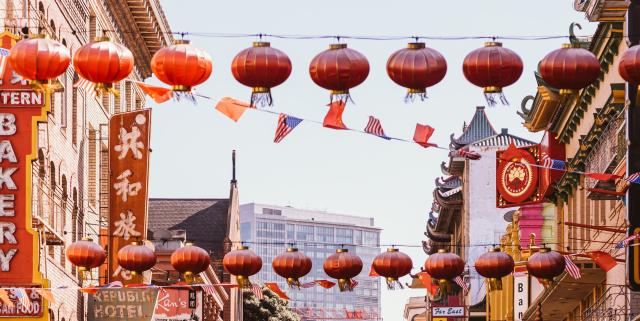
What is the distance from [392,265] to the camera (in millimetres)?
43375

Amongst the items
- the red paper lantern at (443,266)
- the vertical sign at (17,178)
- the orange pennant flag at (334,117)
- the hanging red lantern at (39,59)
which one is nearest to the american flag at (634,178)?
the orange pennant flag at (334,117)

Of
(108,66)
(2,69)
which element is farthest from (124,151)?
(108,66)

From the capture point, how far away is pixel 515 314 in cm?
6681

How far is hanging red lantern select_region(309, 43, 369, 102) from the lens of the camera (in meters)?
31.3

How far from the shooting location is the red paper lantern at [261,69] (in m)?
31.7

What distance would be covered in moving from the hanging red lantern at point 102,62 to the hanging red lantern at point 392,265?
12.3m

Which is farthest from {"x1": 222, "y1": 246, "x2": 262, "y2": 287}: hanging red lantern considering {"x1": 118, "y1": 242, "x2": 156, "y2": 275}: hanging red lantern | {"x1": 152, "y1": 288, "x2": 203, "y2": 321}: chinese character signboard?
{"x1": 152, "y1": 288, "x2": 203, "y2": 321}: chinese character signboard

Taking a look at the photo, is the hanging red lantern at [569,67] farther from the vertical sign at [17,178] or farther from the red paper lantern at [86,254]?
the vertical sign at [17,178]

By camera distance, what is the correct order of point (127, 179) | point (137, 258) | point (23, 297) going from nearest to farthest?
point (23, 297)
point (137, 258)
point (127, 179)

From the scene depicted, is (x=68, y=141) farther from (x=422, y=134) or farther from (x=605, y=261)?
(x=422, y=134)

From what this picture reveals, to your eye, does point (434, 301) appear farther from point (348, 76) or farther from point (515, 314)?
point (348, 76)

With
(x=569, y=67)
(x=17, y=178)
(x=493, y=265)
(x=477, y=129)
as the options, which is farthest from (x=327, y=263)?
(x=477, y=129)

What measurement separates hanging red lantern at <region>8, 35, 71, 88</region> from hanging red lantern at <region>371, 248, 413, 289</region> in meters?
13.0

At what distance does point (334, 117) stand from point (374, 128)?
30.4 inches
